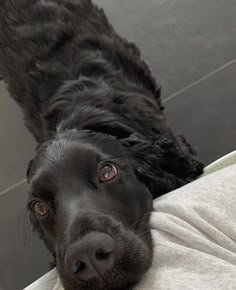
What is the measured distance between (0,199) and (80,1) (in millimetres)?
1118

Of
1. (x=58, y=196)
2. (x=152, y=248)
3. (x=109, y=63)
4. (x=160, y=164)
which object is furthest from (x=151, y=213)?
(x=109, y=63)

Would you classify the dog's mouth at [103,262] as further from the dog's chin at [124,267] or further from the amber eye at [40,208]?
the amber eye at [40,208]

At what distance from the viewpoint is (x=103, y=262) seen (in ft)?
4.02

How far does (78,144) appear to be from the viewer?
1.64 m

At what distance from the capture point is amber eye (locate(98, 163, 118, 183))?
1549 millimetres

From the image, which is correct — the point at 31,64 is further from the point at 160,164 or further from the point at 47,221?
the point at 47,221

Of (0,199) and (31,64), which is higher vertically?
(31,64)

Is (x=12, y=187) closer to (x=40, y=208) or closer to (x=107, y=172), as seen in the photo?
(x=40, y=208)

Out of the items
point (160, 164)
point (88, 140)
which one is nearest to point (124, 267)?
point (88, 140)

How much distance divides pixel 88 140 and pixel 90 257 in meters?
0.56

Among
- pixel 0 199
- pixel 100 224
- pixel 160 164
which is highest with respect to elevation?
pixel 100 224

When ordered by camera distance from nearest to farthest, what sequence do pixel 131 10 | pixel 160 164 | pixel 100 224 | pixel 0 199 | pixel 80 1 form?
pixel 100 224 → pixel 160 164 → pixel 80 1 → pixel 0 199 → pixel 131 10

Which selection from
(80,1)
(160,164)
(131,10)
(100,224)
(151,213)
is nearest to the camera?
(100,224)

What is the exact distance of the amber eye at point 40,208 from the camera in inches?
62.7
